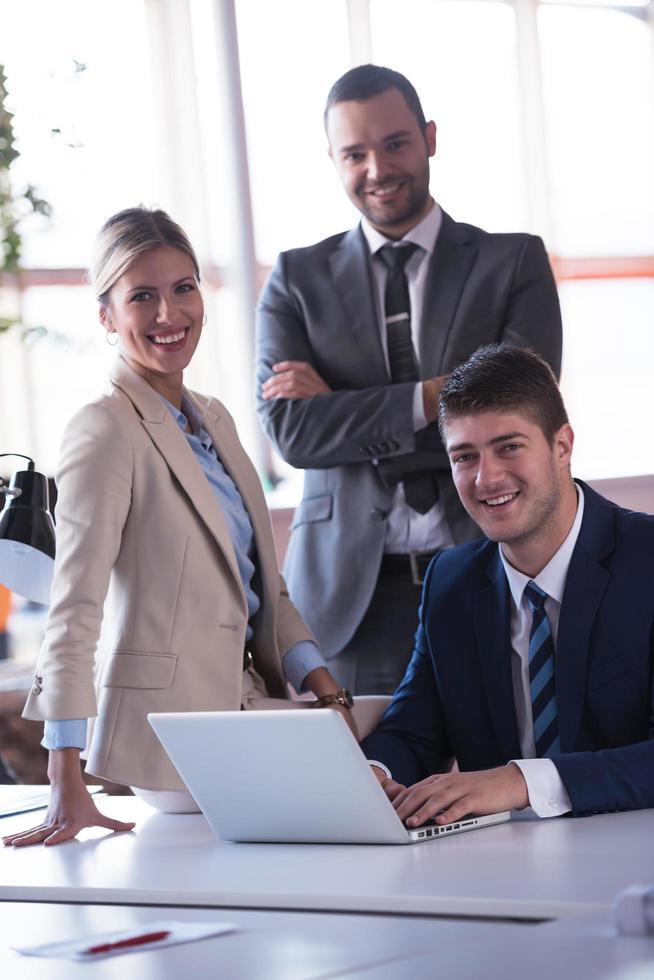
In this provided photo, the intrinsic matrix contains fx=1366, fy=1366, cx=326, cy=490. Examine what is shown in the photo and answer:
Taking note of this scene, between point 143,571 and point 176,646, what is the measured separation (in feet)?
0.45

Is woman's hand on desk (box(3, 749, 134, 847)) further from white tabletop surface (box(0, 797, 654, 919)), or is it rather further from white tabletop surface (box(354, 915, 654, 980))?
white tabletop surface (box(354, 915, 654, 980))

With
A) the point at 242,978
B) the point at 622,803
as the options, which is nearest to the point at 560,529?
the point at 622,803

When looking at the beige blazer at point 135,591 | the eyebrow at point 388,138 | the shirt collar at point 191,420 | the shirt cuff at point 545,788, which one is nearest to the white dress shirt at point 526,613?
the shirt cuff at point 545,788

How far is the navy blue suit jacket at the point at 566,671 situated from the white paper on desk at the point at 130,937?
0.61 m

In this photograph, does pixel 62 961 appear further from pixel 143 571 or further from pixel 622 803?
pixel 143 571

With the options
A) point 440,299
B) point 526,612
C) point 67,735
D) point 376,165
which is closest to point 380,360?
point 440,299

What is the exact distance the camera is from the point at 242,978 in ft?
4.05

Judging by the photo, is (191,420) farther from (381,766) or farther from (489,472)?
(381,766)

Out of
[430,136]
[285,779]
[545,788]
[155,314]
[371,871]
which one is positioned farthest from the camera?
[430,136]

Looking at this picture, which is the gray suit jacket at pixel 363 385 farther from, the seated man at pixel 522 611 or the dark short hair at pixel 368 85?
the seated man at pixel 522 611

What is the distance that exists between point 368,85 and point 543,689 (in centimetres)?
154

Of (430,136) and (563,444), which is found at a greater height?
(430,136)

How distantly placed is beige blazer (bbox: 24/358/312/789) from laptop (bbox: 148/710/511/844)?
0.40 meters

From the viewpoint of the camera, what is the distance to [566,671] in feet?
6.75
